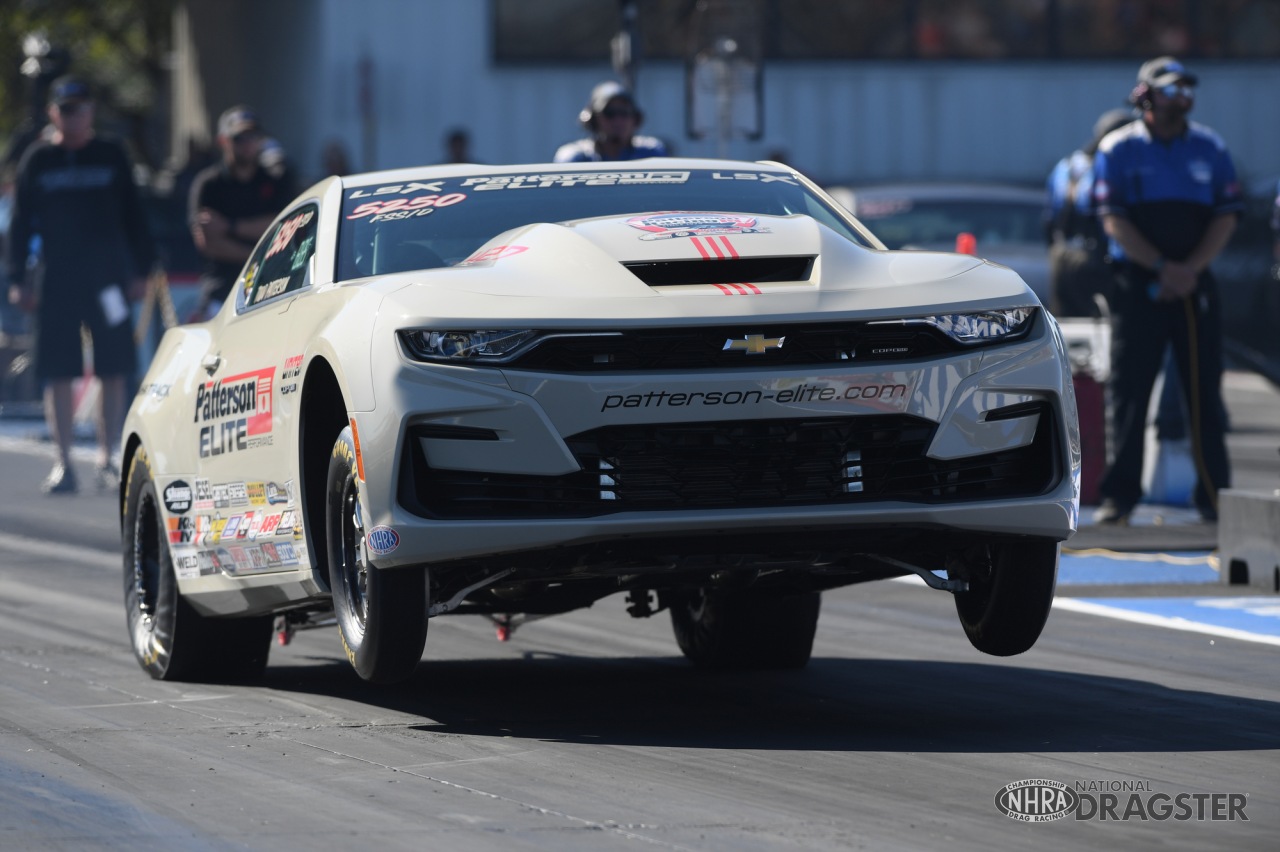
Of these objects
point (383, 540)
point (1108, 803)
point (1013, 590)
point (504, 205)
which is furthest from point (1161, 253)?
point (1108, 803)

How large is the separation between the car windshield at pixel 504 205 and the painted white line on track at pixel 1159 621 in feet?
7.61

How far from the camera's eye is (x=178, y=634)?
788cm

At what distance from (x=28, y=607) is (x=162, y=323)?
8.87m

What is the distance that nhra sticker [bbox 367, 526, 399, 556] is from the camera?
618 centimetres

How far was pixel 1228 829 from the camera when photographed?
5195mm

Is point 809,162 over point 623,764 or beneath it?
beneath

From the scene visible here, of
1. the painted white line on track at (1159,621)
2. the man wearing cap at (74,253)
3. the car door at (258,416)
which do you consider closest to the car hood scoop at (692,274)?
the car door at (258,416)

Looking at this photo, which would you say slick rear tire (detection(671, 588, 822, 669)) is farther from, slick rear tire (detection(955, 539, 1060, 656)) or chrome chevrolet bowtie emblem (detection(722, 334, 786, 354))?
chrome chevrolet bowtie emblem (detection(722, 334, 786, 354))

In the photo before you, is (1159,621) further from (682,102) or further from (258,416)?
(682,102)

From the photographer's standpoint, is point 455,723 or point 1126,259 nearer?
point 455,723

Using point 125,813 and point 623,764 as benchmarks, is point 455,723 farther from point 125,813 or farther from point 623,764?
point 125,813

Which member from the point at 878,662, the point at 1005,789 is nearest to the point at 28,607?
the point at 878,662

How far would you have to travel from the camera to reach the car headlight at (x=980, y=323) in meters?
6.30

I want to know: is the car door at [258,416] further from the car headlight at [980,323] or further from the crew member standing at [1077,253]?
the crew member standing at [1077,253]
